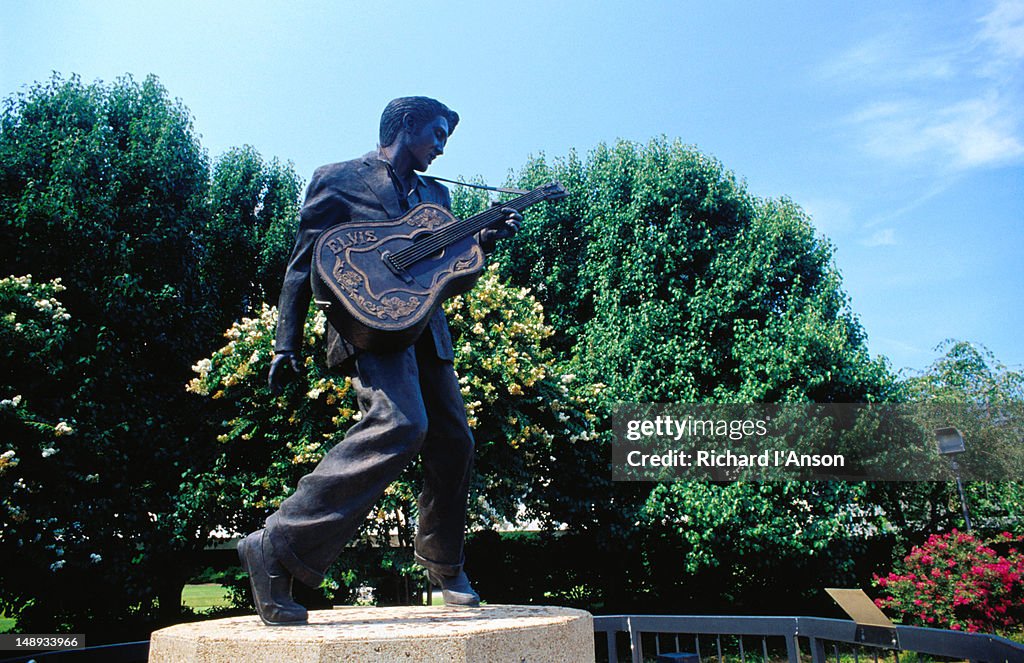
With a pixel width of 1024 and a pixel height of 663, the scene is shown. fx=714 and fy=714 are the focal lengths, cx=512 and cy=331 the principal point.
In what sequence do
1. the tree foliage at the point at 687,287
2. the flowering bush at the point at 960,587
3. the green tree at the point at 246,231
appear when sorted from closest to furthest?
the flowering bush at the point at 960,587, the tree foliage at the point at 687,287, the green tree at the point at 246,231

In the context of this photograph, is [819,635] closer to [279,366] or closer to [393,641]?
[393,641]

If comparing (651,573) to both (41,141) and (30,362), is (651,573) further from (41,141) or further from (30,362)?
(41,141)

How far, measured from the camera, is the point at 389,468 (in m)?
3.63

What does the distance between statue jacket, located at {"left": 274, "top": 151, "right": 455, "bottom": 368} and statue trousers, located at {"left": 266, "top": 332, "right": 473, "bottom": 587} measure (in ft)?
0.87

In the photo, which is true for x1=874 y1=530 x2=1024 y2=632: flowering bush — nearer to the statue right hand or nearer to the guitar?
the guitar

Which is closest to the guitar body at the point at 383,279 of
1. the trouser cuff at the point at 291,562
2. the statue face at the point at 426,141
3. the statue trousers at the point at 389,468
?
the statue trousers at the point at 389,468

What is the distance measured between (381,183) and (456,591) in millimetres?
2474

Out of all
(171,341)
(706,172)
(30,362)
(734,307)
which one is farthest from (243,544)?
(706,172)

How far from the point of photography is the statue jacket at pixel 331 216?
4180 mm

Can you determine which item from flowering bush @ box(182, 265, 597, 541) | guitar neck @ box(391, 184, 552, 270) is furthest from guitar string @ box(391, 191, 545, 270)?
flowering bush @ box(182, 265, 597, 541)

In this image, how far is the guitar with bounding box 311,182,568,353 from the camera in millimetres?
3645

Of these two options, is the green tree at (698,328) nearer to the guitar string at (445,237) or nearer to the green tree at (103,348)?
the green tree at (103,348)

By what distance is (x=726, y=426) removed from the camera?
14.3m

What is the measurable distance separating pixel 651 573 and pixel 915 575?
17.4 feet
